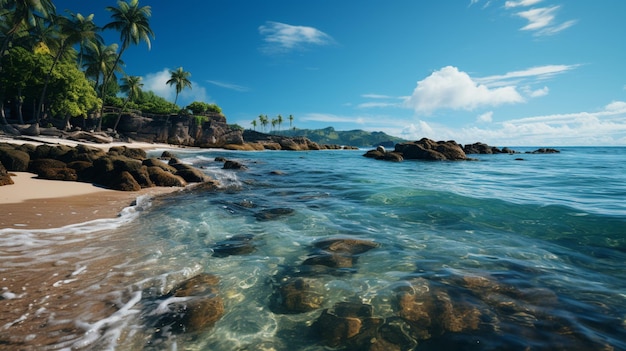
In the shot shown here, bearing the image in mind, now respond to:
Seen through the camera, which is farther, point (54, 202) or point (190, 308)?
point (54, 202)

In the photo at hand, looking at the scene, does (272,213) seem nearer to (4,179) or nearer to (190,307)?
(190,307)

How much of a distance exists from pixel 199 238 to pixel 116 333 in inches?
116

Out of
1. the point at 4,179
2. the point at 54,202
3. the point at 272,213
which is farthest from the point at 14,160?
the point at 272,213

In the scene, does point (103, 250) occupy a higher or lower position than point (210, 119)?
lower

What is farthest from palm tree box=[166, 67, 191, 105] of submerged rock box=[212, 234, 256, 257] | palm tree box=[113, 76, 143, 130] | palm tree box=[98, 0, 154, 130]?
submerged rock box=[212, 234, 256, 257]

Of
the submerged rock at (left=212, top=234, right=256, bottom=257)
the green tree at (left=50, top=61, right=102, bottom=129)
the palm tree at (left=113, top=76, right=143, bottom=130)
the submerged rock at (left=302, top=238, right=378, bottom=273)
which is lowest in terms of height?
the submerged rock at (left=212, top=234, right=256, bottom=257)

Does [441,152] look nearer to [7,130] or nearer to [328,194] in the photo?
[328,194]

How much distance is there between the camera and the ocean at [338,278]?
2.78 meters

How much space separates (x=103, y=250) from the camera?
15.5ft

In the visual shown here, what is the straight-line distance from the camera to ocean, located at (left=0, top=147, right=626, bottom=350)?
9.12ft

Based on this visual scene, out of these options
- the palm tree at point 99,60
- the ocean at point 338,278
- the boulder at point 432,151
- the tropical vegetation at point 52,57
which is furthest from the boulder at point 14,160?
the palm tree at point 99,60

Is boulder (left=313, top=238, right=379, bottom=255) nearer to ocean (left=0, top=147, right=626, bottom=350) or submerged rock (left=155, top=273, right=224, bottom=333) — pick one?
ocean (left=0, top=147, right=626, bottom=350)

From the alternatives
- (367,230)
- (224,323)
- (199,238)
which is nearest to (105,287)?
(224,323)

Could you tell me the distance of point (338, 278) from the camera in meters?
4.02
